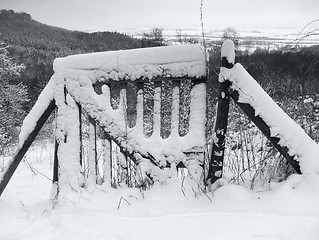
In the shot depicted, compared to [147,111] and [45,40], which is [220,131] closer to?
[147,111]

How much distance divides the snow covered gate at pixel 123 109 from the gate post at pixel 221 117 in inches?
A: 4.5

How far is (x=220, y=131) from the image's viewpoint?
2412 millimetres

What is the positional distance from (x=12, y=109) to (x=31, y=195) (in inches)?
890

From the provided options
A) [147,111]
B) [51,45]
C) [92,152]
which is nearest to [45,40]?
[51,45]

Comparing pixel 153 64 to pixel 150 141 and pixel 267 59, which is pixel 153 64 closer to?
pixel 150 141

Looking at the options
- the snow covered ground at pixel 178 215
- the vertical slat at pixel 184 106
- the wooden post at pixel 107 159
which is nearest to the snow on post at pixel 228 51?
the vertical slat at pixel 184 106

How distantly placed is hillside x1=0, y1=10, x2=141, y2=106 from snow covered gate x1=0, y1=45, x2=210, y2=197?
156 ft

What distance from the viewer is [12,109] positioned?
23.3 m

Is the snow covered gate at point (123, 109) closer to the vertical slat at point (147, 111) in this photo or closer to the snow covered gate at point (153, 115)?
the snow covered gate at point (153, 115)

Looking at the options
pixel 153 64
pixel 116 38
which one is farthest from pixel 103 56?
pixel 116 38

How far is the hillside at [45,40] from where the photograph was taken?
186ft

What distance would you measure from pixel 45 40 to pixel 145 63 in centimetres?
7582

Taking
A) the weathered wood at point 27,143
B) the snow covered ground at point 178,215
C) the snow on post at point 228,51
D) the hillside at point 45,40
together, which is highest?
the hillside at point 45,40

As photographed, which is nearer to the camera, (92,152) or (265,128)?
(265,128)
